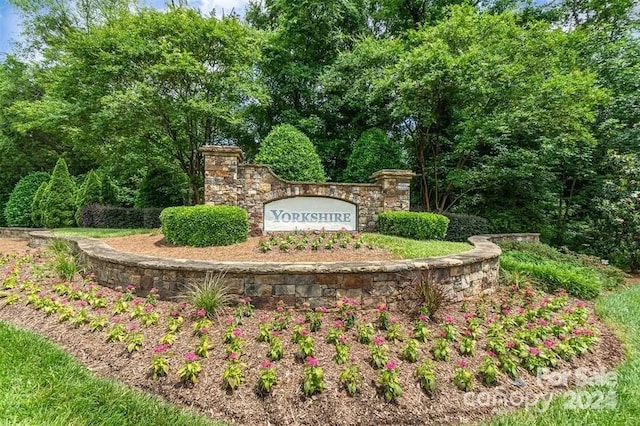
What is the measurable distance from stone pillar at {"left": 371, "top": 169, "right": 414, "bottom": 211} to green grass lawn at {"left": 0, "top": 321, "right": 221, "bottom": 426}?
5.73 meters

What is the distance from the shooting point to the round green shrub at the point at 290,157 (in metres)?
7.01

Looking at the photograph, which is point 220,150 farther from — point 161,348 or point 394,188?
point 161,348

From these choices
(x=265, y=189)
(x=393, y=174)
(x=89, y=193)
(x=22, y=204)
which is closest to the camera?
(x=265, y=189)

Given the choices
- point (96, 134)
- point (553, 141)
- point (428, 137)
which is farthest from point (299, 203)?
point (553, 141)

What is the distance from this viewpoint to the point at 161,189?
11.4 meters

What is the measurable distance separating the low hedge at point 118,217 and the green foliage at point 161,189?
3.58 feet

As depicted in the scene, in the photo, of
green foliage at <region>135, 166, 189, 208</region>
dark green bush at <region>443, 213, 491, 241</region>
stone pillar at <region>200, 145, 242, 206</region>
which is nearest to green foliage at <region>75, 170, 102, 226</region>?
green foliage at <region>135, 166, 189, 208</region>

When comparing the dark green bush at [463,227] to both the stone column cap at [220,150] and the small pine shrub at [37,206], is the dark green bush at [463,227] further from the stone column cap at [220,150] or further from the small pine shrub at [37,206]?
the small pine shrub at [37,206]

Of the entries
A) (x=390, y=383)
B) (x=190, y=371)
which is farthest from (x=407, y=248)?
(x=190, y=371)

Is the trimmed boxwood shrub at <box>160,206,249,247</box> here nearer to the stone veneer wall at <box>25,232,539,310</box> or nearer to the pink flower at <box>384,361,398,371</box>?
the stone veneer wall at <box>25,232,539,310</box>

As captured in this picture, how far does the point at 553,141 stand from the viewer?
342 inches

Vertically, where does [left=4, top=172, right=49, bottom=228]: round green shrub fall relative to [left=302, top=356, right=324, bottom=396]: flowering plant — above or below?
above

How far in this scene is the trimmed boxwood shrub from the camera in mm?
5461

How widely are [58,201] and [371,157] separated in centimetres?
987
